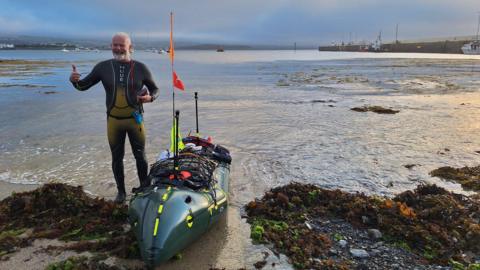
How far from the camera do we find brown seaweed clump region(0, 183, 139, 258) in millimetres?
4988

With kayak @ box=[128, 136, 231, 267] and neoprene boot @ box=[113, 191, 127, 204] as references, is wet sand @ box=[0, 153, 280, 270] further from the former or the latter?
neoprene boot @ box=[113, 191, 127, 204]

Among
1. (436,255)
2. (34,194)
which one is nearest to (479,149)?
(436,255)

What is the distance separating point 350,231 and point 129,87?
12.6 feet

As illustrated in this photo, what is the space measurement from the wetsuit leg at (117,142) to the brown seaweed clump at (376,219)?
223 centimetres

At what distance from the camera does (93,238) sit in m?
5.25

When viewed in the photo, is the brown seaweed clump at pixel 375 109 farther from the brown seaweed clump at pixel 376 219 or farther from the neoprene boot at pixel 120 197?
the neoprene boot at pixel 120 197

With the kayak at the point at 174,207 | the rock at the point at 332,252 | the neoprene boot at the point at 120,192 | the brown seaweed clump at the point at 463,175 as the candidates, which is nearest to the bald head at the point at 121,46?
the kayak at the point at 174,207

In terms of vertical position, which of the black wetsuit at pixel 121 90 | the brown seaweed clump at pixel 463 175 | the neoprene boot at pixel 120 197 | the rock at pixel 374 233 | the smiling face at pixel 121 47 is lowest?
the rock at pixel 374 233

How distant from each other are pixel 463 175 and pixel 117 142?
6.68 metres

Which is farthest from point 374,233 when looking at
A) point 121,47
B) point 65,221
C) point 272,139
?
point 272,139

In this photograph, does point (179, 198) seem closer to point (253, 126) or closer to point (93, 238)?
point (93, 238)

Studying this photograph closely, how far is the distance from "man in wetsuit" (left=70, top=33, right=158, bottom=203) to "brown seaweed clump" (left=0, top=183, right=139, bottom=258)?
0.89 m

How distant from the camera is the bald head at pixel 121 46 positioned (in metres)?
5.72

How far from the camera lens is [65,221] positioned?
5.59m
